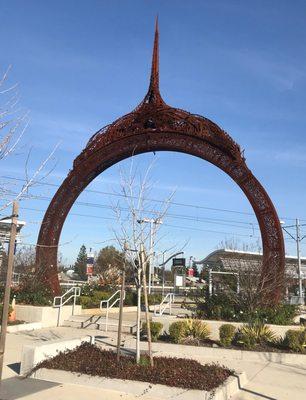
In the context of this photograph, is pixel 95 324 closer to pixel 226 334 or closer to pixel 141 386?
pixel 226 334

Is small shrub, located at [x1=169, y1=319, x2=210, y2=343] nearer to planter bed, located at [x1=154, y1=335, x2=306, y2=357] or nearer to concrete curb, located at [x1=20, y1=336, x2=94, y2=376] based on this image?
planter bed, located at [x1=154, y1=335, x2=306, y2=357]

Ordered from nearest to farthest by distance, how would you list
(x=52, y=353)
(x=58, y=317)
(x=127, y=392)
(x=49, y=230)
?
(x=127, y=392) → (x=52, y=353) → (x=58, y=317) → (x=49, y=230)

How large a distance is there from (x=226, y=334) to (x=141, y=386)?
545 cm

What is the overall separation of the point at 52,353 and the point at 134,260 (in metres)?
2.62

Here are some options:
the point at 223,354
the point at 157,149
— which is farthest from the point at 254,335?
the point at 157,149

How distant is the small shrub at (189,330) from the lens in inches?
513

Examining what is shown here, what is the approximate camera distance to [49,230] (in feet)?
71.5

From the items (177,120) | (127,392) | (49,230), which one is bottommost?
(127,392)

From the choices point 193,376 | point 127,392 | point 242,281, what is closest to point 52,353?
point 127,392

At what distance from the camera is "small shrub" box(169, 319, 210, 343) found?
13039mm

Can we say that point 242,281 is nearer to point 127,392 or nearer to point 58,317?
point 58,317

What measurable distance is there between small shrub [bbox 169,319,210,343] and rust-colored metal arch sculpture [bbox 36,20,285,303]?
4.32 m

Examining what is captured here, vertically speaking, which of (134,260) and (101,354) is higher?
(134,260)

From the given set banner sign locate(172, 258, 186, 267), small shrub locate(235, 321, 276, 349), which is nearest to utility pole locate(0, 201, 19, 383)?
small shrub locate(235, 321, 276, 349)
